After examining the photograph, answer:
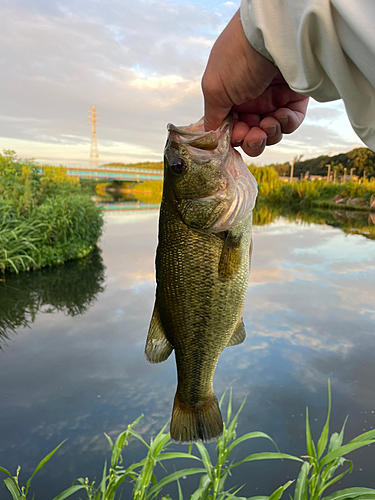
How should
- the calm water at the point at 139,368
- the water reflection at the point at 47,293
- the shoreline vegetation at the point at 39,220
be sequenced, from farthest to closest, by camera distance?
the shoreline vegetation at the point at 39,220
the water reflection at the point at 47,293
the calm water at the point at 139,368

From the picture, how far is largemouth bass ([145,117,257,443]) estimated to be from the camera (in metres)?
1.66

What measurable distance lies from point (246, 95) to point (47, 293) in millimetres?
8791

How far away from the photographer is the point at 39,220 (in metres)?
10.5

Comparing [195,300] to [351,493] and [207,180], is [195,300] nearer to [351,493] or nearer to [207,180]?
[207,180]

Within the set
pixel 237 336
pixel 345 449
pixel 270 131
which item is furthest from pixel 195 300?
pixel 345 449

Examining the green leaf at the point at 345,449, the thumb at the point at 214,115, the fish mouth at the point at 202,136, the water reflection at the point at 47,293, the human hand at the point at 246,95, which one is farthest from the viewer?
the water reflection at the point at 47,293

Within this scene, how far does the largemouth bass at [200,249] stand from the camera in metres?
1.66

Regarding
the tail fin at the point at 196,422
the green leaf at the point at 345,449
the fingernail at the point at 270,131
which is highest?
the fingernail at the point at 270,131

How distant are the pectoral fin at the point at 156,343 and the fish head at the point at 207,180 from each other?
1.57ft

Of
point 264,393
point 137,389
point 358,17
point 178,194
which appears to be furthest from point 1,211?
point 358,17

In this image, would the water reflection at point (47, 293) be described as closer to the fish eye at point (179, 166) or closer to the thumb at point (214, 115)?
the fish eye at point (179, 166)

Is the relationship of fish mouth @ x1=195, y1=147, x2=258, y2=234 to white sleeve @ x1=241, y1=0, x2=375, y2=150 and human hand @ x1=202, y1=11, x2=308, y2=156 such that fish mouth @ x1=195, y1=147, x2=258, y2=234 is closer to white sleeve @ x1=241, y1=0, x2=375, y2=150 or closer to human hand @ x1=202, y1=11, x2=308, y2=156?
human hand @ x1=202, y1=11, x2=308, y2=156

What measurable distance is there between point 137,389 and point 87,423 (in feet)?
2.96

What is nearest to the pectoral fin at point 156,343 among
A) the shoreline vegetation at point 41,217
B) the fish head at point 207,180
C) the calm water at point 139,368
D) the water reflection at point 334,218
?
the fish head at point 207,180
